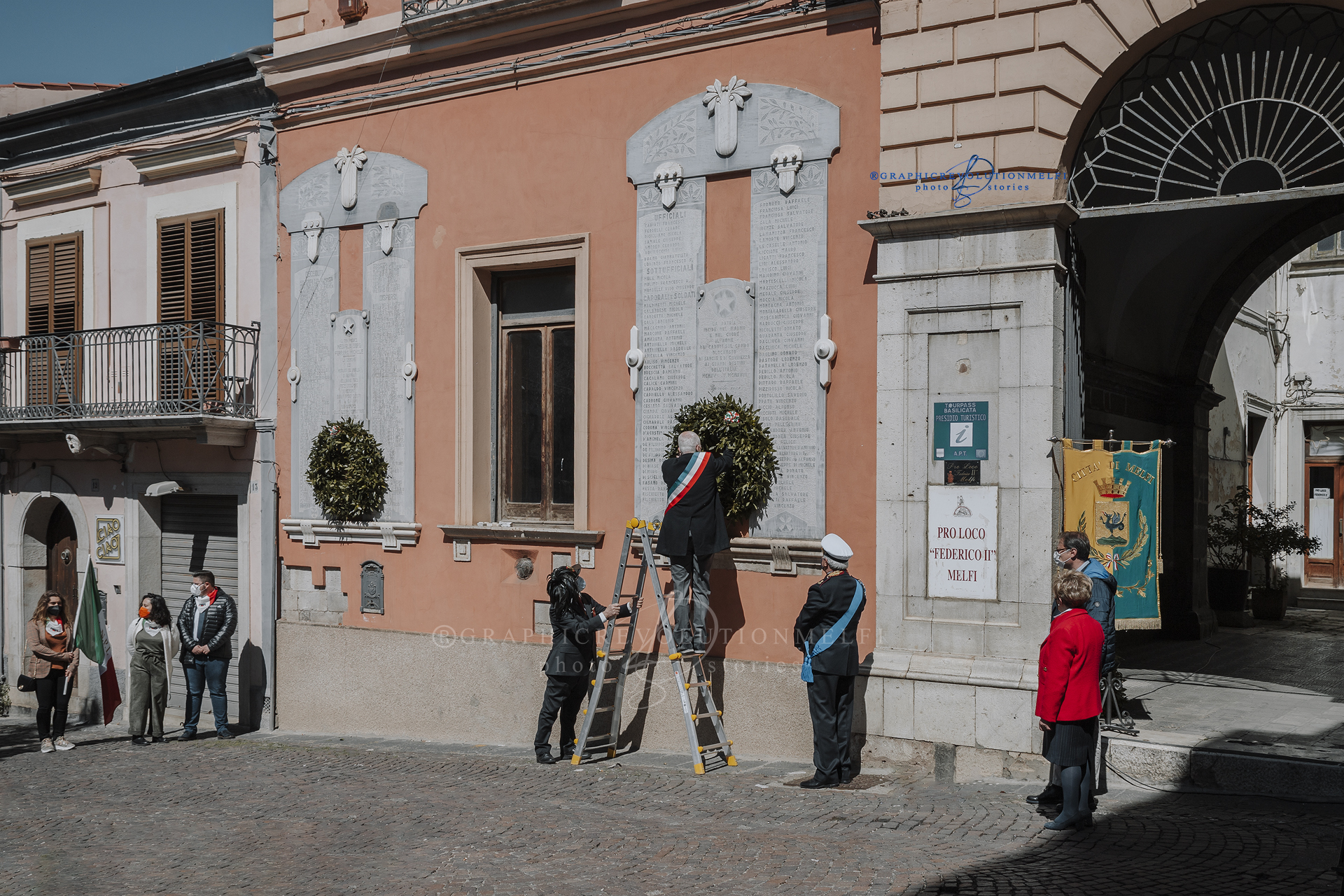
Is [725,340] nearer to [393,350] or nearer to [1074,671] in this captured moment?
[393,350]

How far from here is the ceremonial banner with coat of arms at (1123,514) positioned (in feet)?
28.1

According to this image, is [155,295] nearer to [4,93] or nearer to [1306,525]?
[4,93]

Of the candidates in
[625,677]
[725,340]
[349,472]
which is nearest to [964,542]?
[725,340]

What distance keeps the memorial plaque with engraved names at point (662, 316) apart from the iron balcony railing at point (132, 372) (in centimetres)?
516

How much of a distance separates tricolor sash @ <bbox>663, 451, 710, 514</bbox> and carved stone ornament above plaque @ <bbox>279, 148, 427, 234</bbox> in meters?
4.32

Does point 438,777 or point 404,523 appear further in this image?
point 404,523

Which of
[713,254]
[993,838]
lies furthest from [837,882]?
[713,254]

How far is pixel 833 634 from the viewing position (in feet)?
28.0

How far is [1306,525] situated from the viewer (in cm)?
2167

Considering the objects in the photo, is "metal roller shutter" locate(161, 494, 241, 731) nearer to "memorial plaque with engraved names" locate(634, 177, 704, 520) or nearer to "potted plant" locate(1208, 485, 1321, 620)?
"memorial plaque with engraved names" locate(634, 177, 704, 520)

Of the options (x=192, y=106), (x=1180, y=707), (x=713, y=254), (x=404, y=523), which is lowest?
(x=1180, y=707)

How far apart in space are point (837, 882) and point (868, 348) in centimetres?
437

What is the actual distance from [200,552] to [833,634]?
9000 mm

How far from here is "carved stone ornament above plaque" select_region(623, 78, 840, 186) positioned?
9703 mm
